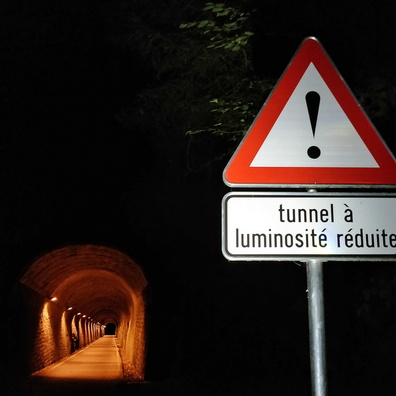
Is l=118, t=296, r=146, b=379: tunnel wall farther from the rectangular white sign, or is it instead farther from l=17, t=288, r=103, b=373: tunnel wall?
the rectangular white sign

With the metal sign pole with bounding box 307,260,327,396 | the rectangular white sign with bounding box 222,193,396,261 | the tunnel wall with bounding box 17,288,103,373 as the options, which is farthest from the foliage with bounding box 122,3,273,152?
the tunnel wall with bounding box 17,288,103,373

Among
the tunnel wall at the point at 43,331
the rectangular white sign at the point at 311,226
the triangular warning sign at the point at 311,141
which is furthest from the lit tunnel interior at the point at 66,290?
the rectangular white sign at the point at 311,226

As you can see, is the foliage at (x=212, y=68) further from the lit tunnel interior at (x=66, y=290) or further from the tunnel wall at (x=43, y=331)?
the tunnel wall at (x=43, y=331)

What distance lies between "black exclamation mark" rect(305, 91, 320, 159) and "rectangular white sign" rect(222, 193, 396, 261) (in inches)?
9.3

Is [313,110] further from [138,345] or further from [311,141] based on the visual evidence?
[138,345]

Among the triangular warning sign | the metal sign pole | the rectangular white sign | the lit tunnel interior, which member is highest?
the lit tunnel interior

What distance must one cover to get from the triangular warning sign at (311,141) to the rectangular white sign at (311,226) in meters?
0.15

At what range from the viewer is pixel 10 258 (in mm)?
11570

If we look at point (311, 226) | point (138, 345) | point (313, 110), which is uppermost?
point (313, 110)

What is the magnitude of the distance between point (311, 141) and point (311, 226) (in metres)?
0.42

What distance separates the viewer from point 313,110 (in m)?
2.62

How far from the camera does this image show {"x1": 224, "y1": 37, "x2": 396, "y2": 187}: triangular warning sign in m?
2.57

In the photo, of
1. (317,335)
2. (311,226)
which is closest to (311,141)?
(311,226)

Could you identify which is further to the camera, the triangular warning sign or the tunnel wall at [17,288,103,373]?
the tunnel wall at [17,288,103,373]
